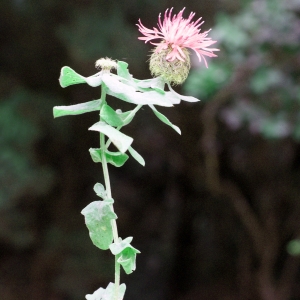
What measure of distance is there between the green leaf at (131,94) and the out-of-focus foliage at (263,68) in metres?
1.21

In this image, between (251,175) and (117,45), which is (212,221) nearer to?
(251,175)

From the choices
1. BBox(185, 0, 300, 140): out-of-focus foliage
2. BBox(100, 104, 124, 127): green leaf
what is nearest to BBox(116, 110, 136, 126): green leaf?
BBox(100, 104, 124, 127): green leaf

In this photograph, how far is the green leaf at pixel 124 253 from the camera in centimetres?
35

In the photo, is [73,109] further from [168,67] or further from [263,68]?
[263,68]

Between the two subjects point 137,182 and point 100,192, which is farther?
point 137,182

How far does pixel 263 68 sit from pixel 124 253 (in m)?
1.31

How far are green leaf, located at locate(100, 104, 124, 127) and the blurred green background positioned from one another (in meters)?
1.38

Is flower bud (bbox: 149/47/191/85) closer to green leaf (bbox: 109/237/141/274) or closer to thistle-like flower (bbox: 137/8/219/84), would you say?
thistle-like flower (bbox: 137/8/219/84)

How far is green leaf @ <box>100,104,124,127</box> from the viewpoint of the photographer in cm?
34

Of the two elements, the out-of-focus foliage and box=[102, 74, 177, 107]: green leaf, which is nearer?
box=[102, 74, 177, 107]: green leaf

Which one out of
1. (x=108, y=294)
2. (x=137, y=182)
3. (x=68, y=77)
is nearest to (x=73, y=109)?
(x=68, y=77)

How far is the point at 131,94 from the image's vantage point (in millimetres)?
339

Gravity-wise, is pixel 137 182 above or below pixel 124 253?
above

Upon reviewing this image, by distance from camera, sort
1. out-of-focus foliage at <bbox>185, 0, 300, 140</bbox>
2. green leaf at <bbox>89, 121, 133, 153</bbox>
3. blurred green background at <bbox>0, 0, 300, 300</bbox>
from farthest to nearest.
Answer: blurred green background at <bbox>0, 0, 300, 300</bbox>
out-of-focus foliage at <bbox>185, 0, 300, 140</bbox>
green leaf at <bbox>89, 121, 133, 153</bbox>
